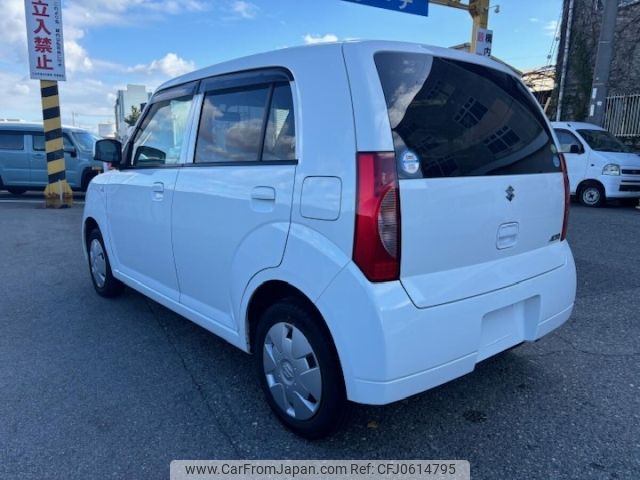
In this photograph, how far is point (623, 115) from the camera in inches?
534

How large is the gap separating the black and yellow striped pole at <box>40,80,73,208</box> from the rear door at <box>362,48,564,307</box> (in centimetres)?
1099

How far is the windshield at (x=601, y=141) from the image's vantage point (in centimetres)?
1032

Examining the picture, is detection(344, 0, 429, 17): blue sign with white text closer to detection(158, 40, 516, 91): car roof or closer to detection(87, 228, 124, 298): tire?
detection(87, 228, 124, 298): tire

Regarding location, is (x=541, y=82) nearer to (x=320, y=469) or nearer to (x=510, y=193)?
(x=510, y=193)

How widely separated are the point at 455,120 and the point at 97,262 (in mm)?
3731

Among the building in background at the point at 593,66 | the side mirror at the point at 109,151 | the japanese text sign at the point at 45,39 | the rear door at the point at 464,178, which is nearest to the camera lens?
the rear door at the point at 464,178

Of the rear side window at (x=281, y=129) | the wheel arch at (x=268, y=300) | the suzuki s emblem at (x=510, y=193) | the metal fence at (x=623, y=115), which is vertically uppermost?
the metal fence at (x=623, y=115)

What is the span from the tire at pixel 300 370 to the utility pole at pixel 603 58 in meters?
11.1

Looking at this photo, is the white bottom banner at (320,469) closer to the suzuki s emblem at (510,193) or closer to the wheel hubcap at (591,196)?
the suzuki s emblem at (510,193)

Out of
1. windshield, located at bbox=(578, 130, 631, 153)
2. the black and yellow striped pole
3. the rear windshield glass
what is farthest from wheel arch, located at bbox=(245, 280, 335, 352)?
the black and yellow striped pole

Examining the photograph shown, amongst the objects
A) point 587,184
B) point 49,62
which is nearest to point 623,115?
point 587,184

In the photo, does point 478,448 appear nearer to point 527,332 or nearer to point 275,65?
point 527,332

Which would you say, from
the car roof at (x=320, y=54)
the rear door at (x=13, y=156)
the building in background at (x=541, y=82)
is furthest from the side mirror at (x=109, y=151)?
the building in background at (x=541, y=82)

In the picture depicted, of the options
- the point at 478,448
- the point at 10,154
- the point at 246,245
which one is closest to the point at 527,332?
the point at 478,448
